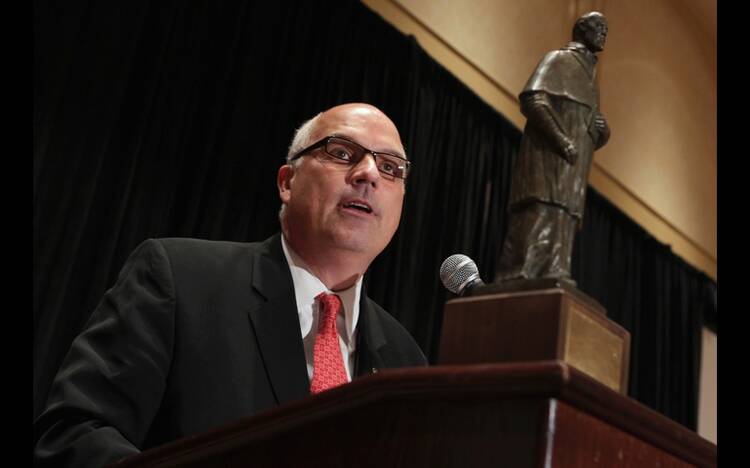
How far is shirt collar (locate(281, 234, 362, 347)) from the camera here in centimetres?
202

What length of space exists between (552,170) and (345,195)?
1052mm

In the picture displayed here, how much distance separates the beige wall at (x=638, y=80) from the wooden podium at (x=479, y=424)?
448 centimetres

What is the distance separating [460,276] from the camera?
118cm

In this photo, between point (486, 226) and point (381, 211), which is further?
point (486, 226)

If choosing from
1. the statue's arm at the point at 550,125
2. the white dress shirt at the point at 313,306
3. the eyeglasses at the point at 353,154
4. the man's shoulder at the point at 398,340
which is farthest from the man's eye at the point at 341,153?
the statue's arm at the point at 550,125

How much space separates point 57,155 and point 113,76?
45cm

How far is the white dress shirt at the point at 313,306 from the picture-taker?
6.49 ft

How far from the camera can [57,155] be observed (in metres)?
3.41

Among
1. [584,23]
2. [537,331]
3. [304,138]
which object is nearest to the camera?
[537,331]

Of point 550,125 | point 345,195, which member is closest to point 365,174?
point 345,195

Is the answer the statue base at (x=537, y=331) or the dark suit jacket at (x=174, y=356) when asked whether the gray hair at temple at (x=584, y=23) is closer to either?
the statue base at (x=537, y=331)

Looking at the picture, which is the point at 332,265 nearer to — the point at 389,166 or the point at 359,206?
the point at 359,206

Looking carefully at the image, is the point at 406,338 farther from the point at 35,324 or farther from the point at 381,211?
the point at 35,324
